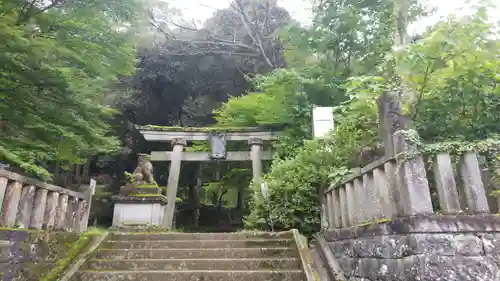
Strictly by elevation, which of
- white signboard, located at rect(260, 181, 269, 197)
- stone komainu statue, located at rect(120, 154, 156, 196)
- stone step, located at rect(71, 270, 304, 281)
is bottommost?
stone step, located at rect(71, 270, 304, 281)

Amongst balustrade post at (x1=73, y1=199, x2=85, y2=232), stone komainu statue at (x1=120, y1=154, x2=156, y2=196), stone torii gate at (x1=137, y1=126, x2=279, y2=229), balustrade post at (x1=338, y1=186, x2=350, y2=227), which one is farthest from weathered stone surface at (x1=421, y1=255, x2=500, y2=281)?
stone torii gate at (x1=137, y1=126, x2=279, y2=229)

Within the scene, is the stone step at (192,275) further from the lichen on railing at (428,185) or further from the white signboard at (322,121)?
the white signboard at (322,121)

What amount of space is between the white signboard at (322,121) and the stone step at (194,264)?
3971mm

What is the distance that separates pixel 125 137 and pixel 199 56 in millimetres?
6299

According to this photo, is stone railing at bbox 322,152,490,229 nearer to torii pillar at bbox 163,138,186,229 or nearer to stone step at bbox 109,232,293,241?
stone step at bbox 109,232,293,241

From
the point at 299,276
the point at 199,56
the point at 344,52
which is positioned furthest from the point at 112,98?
the point at 299,276

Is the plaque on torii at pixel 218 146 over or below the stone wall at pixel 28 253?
over

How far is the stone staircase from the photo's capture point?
15.3 feet

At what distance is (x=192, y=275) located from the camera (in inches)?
184

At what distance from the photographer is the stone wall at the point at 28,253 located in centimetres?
397

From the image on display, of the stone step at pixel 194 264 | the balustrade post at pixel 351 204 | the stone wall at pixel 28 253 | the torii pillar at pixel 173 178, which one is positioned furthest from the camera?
the torii pillar at pixel 173 178

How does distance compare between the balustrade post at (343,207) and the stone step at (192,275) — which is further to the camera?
the balustrade post at (343,207)

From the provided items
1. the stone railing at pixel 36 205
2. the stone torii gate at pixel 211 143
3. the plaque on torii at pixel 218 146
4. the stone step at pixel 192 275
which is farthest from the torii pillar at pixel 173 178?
the stone step at pixel 192 275

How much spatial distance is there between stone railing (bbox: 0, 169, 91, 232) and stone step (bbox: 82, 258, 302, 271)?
3.05 ft
